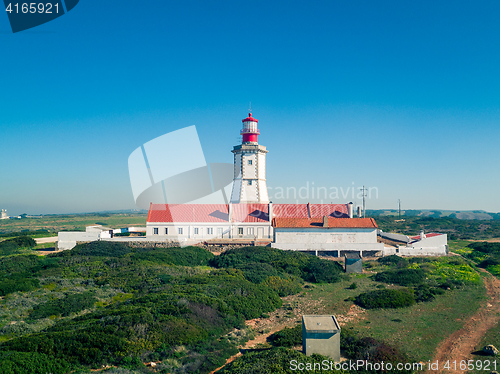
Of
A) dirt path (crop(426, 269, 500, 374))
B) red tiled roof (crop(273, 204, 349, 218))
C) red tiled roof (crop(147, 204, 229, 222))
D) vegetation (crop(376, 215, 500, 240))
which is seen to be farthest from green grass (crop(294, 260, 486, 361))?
vegetation (crop(376, 215, 500, 240))

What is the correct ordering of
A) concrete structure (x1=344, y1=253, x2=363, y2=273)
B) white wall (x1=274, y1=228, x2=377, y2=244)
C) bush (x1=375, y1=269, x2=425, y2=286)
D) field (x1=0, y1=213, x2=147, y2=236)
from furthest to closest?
1. field (x1=0, y1=213, x2=147, y2=236)
2. white wall (x1=274, y1=228, x2=377, y2=244)
3. concrete structure (x1=344, y1=253, x2=363, y2=273)
4. bush (x1=375, y1=269, x2=425, y2=286)

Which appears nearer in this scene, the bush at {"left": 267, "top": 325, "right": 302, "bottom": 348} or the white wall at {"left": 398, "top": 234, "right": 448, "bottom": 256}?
the bush at {"left": 267, "top": 325, "right": 302, "bottom": 348}

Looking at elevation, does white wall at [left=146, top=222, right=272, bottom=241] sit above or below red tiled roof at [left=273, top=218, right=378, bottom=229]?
below

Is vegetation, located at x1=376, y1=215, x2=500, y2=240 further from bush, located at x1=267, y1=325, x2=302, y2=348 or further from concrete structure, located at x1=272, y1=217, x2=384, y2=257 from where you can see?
bush, located at x1=267, y1=325, x2=302, y2=348

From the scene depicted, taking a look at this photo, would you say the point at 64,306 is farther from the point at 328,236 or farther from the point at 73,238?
the point at 328,236

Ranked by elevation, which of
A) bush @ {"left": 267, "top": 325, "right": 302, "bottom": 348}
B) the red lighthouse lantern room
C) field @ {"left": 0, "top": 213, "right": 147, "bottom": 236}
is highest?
the red lighthouse lantern room

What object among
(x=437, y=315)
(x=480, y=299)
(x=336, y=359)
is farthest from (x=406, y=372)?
(x=480, y=299)

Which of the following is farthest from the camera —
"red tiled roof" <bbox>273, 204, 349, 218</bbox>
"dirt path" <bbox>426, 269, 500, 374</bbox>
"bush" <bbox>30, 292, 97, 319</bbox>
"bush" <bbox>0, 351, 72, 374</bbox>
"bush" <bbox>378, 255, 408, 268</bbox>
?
"red tiled roof" <bbox>273, 204, 349, 218</bbox>
